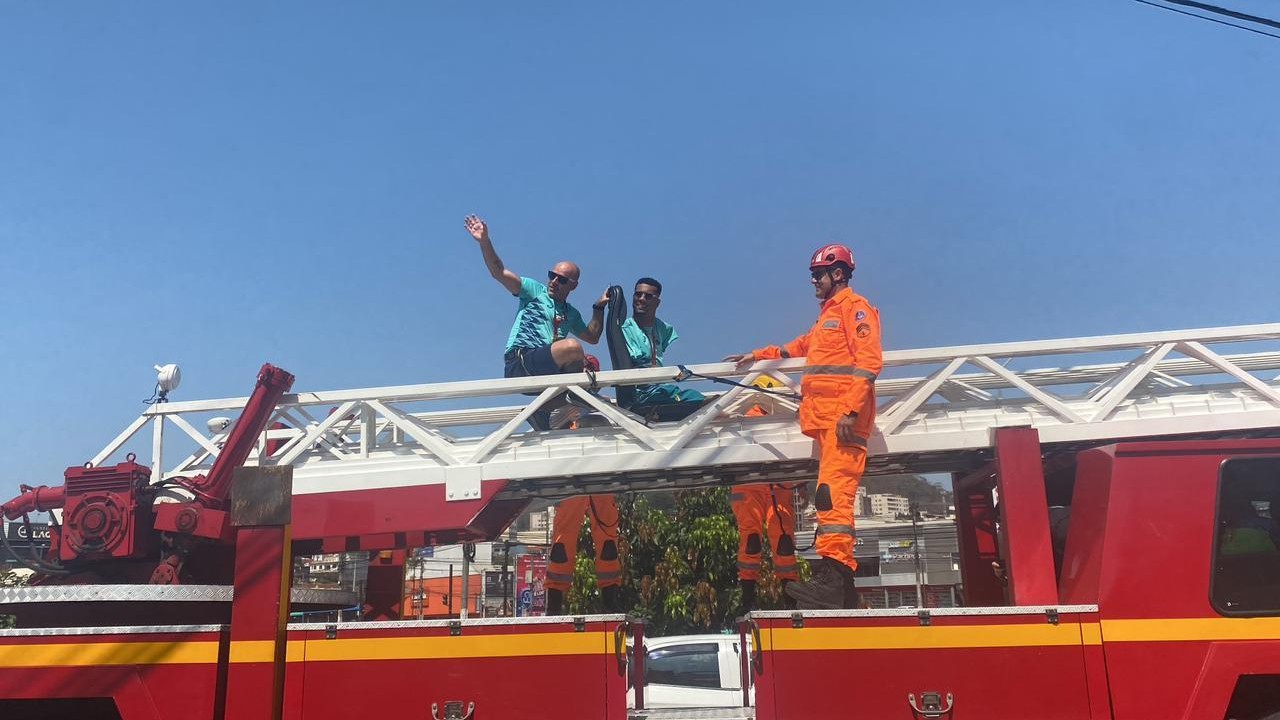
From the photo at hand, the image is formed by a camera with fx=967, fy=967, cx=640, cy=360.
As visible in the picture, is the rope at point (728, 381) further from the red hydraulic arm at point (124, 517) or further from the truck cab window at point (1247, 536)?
the red hydraulic arm at point (124, 517)

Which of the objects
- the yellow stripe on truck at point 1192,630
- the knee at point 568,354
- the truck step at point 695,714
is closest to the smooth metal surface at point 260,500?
the truck step at point 695,714

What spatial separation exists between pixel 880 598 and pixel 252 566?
36.2m

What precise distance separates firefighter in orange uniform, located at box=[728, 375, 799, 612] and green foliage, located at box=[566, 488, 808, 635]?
15057 millimetres

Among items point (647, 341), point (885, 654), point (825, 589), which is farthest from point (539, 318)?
point (885, 654)

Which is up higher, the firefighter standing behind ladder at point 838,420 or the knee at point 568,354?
the knee at point 568,354

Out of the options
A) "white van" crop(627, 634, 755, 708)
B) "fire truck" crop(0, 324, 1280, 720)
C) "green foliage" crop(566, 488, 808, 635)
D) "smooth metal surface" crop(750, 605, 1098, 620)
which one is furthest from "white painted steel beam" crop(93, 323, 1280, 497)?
"green foliage" crop(566, 488, 808, 635)

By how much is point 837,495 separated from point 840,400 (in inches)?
20.7

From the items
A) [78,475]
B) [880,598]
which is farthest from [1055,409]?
[880,598]

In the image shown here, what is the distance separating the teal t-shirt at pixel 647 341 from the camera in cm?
742

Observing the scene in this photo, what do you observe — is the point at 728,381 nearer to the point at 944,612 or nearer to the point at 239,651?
the point at 944,612

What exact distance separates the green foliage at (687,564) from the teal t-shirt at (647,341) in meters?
14.7

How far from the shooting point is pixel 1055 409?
5.55m

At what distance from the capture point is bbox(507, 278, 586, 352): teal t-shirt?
680cm

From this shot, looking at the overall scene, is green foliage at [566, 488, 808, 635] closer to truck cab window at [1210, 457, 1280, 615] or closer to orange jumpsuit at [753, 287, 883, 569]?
orange jumpsuit at [753, 287, 883, 569]
